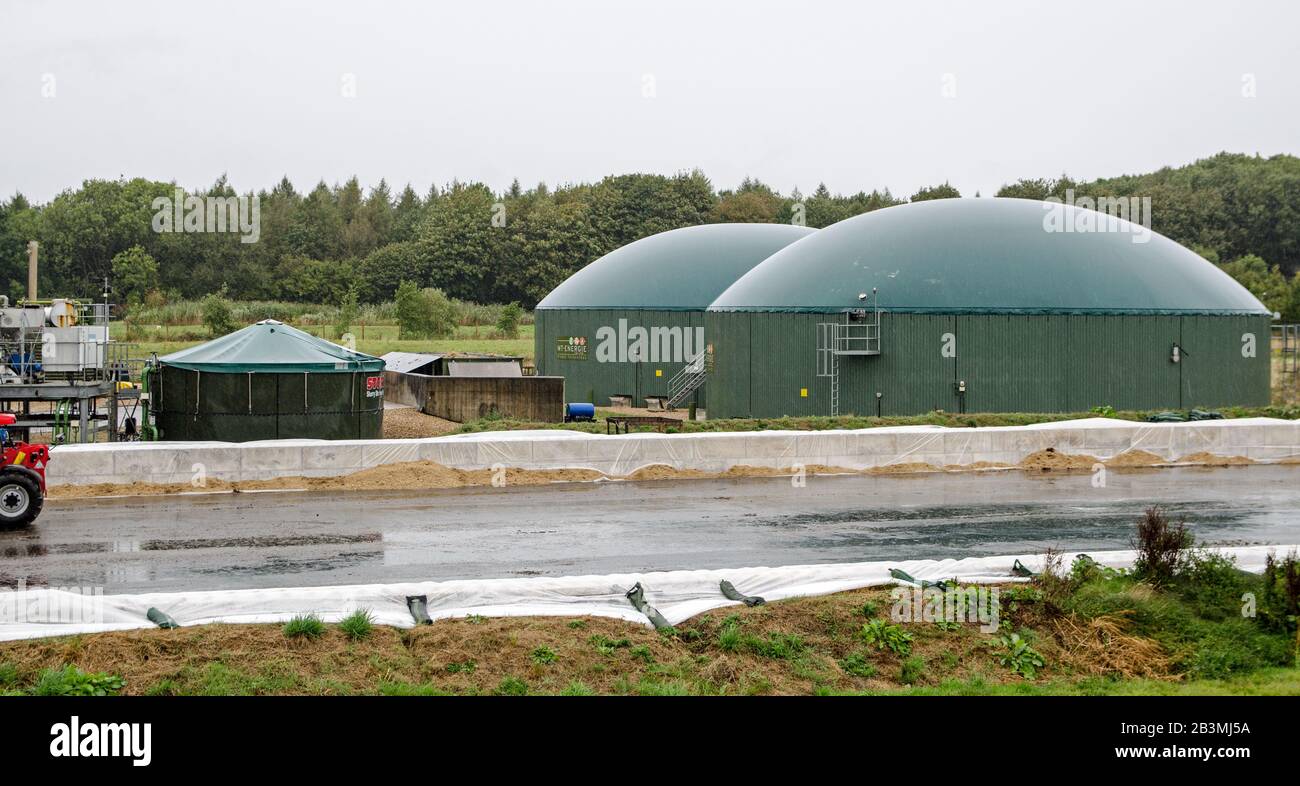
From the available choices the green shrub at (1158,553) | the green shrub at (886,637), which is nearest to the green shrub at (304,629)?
the green shrub at (886,637)

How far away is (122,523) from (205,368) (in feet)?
33.1

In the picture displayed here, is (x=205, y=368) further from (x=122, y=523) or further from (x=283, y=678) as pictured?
(x=283, y=678)

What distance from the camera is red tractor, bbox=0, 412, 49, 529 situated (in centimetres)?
1897

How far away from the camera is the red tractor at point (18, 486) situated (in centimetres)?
1897

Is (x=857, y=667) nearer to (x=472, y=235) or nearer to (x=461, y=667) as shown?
(x=461, y=667)

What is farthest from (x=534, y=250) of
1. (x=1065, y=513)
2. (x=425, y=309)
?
(x=1065, y=513)

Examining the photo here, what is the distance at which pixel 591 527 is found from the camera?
1962cm

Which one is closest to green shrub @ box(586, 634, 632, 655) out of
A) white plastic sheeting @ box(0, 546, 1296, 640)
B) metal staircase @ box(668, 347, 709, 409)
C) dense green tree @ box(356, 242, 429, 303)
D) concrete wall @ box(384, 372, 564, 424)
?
white plastic sheeting @ box(0, 546, 1296, 640)

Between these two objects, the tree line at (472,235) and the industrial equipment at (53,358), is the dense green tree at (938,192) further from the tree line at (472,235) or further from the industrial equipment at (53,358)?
the industrial equipment at (53,358)

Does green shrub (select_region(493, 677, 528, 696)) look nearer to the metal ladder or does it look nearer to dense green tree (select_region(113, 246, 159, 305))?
the metal ladder

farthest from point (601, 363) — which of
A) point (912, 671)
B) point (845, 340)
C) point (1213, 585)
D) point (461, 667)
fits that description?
point (461, 667)

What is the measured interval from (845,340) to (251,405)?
17.0m

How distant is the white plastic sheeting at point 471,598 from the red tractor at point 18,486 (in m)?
6.63
